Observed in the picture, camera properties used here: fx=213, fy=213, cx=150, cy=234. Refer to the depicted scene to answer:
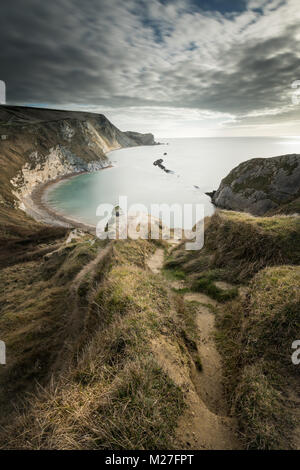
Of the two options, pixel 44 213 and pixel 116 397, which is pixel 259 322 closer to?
pixel 116 397

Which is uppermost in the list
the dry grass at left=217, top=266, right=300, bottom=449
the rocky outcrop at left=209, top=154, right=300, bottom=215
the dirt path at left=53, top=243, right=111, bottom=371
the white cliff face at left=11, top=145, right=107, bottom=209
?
the white cliff face at left=11, top=145, right=107, bottom=209

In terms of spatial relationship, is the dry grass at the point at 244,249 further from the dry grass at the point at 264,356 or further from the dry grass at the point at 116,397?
the dry grass at the point at 116,397

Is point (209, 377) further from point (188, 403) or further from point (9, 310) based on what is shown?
point (9, 310)

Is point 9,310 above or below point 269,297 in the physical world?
below

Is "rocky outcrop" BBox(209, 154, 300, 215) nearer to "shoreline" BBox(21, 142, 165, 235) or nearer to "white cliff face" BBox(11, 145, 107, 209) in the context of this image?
"shoreline" BBox(21, 142, 165, 235)

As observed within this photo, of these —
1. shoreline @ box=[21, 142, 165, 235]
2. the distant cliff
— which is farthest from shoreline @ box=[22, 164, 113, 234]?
the distant cliff

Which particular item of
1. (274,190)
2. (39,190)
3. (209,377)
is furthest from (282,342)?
(39,190)
